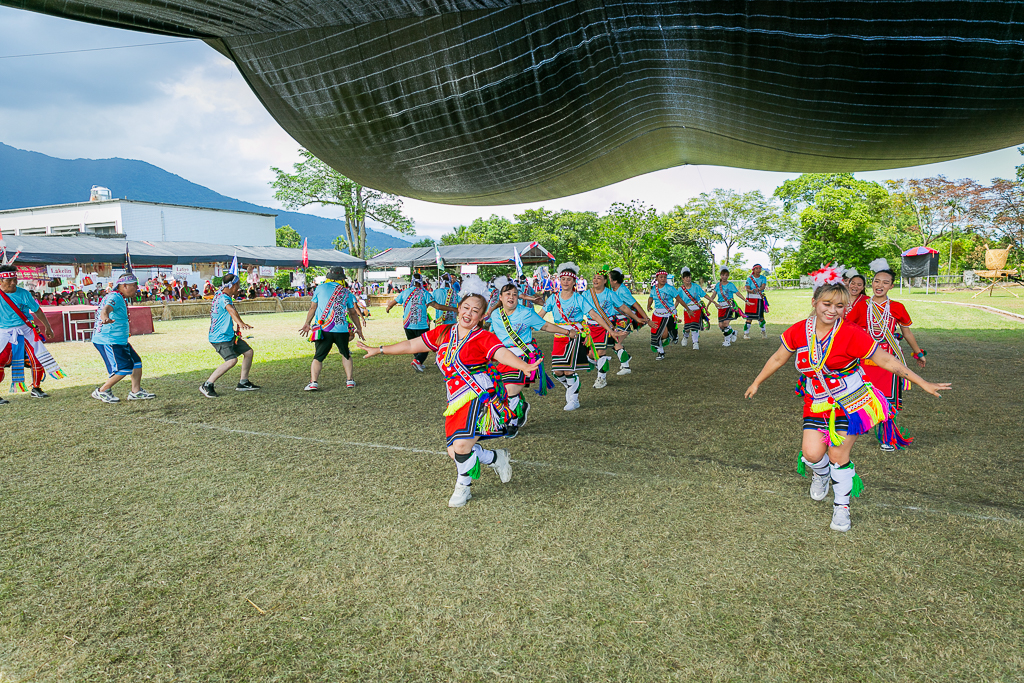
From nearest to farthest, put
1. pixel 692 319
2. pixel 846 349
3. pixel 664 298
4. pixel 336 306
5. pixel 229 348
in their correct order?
pixel 846 349, pixel 229 348, pixel 336 306, pixel 664 298, pixel 692 319

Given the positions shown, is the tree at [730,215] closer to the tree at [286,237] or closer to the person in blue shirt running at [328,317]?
the person in blue shirt running at [328,317]

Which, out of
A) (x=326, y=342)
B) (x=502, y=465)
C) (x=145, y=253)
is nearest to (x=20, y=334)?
(x=326, y=342)

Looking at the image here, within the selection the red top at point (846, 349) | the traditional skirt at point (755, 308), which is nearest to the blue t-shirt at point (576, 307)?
the red top at point (846, 349)

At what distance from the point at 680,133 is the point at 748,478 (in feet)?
18.6

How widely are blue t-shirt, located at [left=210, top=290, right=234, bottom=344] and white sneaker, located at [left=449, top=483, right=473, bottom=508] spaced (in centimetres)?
567

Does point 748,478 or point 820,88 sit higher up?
point 820,88

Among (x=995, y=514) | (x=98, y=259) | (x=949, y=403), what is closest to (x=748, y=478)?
(x=995, y=514)

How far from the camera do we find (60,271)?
864 inches

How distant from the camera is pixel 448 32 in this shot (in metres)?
5.20

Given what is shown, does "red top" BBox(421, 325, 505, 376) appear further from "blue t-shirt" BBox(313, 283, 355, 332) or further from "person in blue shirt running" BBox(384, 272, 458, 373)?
"person in blue shirt running" BBox(384, 272, 458, 373)

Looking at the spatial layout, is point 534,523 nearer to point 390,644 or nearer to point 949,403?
point 390,644

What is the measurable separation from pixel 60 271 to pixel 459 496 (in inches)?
964

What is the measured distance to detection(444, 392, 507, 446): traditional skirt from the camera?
4316 mm

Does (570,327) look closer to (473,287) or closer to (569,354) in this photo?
(569,354)
